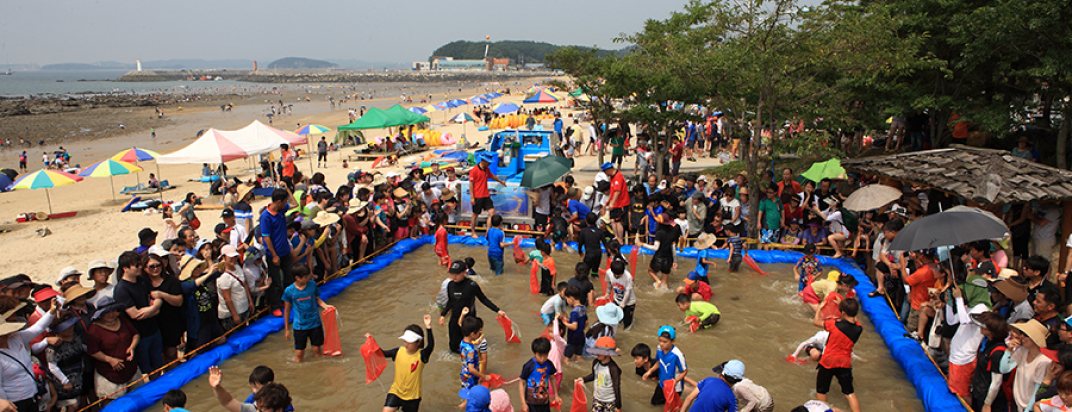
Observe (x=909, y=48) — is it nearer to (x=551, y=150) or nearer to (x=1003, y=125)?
(x=1003, y=125)

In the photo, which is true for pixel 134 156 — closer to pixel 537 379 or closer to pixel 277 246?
pixel 277 246

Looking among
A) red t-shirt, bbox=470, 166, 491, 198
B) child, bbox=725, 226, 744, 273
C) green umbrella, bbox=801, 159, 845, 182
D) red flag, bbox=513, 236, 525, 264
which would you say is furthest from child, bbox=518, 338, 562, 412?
green umbrella, bbox=801, 159, 845, 182

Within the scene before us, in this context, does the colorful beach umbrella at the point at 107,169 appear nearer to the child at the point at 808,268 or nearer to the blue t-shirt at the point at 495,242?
the blue t-shirt at the point at 495,242

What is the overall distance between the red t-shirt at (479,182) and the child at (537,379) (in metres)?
7.18

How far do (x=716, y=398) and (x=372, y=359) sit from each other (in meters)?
3.68

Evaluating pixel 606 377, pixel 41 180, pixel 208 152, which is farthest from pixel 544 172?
pixel 41 180

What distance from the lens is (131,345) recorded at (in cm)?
A: 650

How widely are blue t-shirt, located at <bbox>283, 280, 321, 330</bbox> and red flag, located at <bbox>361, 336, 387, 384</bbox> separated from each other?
3.85 ft

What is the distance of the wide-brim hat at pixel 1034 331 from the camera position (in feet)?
17.3

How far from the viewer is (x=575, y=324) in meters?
7.34

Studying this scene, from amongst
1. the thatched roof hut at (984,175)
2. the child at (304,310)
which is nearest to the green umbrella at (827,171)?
the thatched roof hut at (984,175)

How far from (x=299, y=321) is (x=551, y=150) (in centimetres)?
966

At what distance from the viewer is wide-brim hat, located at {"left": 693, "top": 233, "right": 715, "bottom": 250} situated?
11273 mm

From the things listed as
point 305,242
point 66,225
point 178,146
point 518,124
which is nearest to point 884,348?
point 305,242
